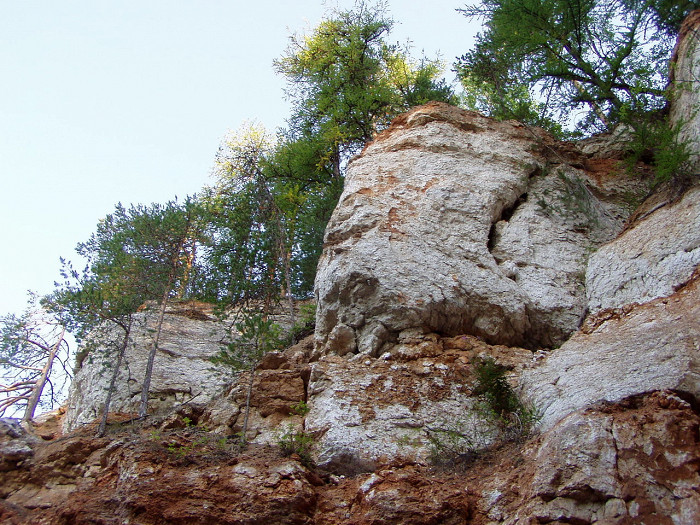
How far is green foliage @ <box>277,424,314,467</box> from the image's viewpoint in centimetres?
764

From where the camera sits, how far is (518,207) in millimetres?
12445

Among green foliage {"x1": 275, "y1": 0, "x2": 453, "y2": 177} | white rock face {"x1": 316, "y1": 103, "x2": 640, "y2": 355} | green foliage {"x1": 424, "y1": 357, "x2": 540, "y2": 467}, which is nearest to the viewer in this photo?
green foliage {"x1": 424, "y1": 357, "x2": 540, "y2": 467}

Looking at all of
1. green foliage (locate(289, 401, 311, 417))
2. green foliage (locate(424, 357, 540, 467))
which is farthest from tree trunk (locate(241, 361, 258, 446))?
green foliage (locate(424, 357, 540, 467))

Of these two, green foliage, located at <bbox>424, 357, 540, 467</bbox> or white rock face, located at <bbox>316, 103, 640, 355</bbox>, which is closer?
green foliage, located at <bbox>424, 357, 540, 467</bbox>

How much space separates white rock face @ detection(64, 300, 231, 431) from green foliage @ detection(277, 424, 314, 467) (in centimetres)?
298

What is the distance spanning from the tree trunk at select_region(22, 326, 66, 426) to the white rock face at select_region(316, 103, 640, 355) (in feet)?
23.1

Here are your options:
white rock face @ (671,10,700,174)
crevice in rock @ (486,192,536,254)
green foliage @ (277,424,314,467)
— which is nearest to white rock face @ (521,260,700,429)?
green foliage @ (277,424,314,467)

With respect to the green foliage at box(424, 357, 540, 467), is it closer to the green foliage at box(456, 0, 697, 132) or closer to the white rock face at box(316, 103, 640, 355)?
the white rock face at box(316, 103, 640, 355)

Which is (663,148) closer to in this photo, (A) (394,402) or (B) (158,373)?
(A) (394,402)

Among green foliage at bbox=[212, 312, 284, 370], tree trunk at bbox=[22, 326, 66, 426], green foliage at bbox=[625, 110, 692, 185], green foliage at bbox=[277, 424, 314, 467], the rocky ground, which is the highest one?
green foliage at bbox=[625, 110, 692, 185]

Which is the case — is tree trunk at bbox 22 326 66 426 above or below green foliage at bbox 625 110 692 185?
below

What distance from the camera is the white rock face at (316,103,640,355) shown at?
32.7ft

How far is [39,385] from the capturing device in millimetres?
13477

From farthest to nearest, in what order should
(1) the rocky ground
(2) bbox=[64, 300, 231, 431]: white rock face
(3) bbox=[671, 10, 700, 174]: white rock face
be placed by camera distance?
(2) bbox=[64, 300, 231, 431]: white rock face
(3) bbox=[671, 10, 700, 174]: white rock face
(1) the rocky ground
